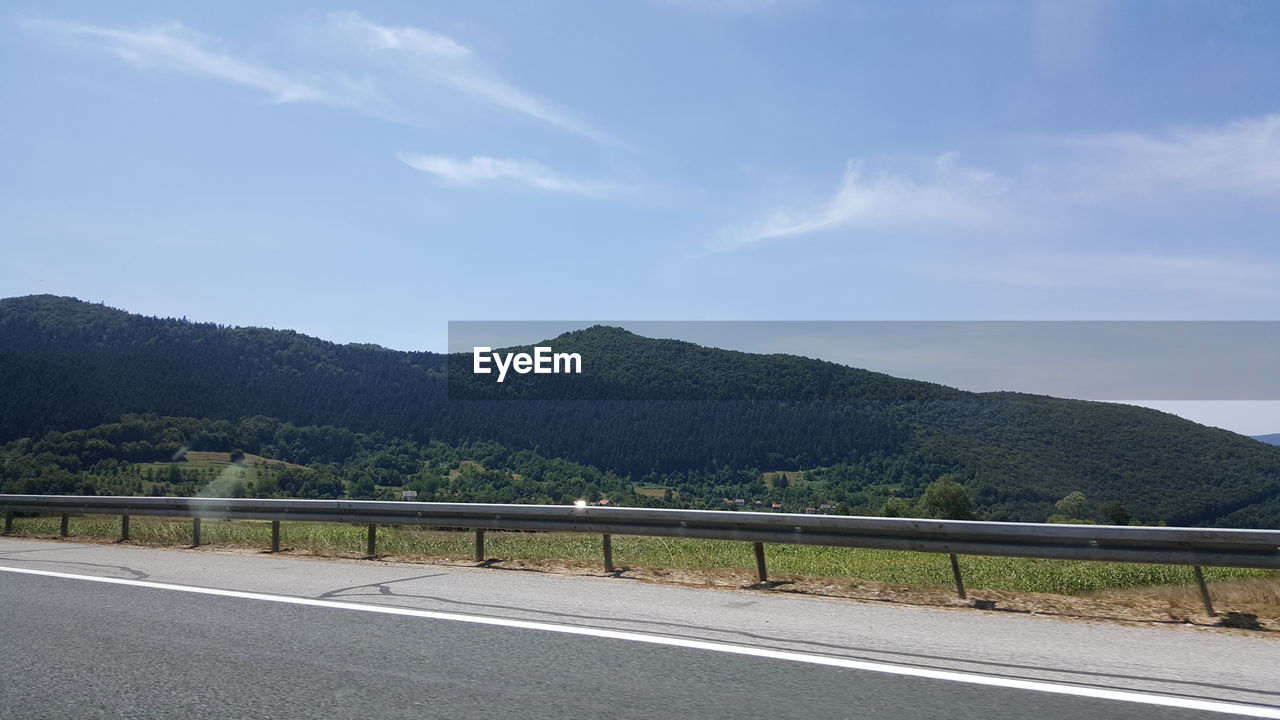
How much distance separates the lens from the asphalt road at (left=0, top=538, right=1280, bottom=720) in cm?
424

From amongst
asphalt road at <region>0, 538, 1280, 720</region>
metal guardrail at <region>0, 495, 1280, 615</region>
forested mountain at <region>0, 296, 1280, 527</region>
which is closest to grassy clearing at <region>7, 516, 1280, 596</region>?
metal guardrail at <region>0, 495, 1280, 615</region>

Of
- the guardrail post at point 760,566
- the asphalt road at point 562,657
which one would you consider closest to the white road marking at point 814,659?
the asphalt road at point 562,657

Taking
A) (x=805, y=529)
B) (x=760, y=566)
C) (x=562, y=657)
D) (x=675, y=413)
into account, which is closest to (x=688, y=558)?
Result: (x=760, y=566)

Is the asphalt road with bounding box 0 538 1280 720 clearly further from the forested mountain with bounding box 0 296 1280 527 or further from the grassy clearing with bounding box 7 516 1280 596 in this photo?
the forested mountain with bounding box 0 296 1280 527

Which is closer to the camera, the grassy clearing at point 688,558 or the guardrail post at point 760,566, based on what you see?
the guardrail post at point 760,566

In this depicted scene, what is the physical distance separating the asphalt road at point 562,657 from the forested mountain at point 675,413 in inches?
2987

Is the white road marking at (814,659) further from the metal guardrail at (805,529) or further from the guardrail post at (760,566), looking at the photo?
the guardrail post at (760,566)

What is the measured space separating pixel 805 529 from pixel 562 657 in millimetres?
3799

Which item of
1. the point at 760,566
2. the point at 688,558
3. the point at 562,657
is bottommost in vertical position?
the point at 688,558

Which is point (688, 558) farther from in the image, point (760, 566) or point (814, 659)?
point (814, 659)

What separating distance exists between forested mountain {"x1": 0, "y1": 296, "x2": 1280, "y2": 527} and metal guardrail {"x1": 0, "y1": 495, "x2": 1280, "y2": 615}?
72.6 meters

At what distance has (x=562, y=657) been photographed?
5.24m

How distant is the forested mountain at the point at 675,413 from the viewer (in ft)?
317

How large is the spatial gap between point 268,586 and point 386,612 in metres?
2.23
